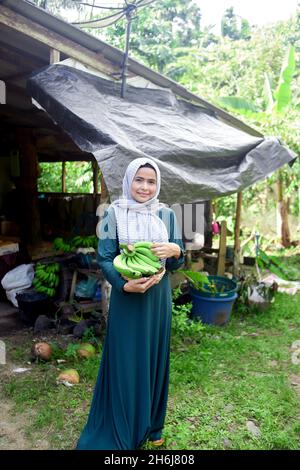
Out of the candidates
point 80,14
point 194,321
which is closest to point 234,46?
point 80,14

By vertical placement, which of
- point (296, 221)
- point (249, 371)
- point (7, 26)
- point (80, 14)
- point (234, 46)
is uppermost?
point (234, 46)

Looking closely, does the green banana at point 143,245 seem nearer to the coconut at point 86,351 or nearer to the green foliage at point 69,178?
the coconut at point 86,351

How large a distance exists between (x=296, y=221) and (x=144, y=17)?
1286cm

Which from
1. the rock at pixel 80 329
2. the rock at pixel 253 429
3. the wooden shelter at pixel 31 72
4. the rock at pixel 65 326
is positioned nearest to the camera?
the rock at pixel 253 429

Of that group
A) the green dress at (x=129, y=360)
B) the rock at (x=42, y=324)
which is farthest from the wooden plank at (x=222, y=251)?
the green dress at (x=129, y=360)

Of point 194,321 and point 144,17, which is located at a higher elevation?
point 144,17

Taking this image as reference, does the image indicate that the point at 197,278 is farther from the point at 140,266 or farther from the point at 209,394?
the point at 140,266

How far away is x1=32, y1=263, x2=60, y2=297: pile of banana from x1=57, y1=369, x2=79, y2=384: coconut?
1.66 m

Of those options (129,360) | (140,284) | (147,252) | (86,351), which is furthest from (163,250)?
(86,351)

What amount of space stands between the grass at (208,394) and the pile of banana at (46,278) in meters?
0.70

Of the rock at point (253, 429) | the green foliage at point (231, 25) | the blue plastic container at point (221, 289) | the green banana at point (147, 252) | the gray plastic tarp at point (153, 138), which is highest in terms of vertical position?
the green foliage at point (231, 25)

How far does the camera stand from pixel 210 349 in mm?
4641

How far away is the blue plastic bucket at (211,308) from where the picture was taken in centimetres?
528
